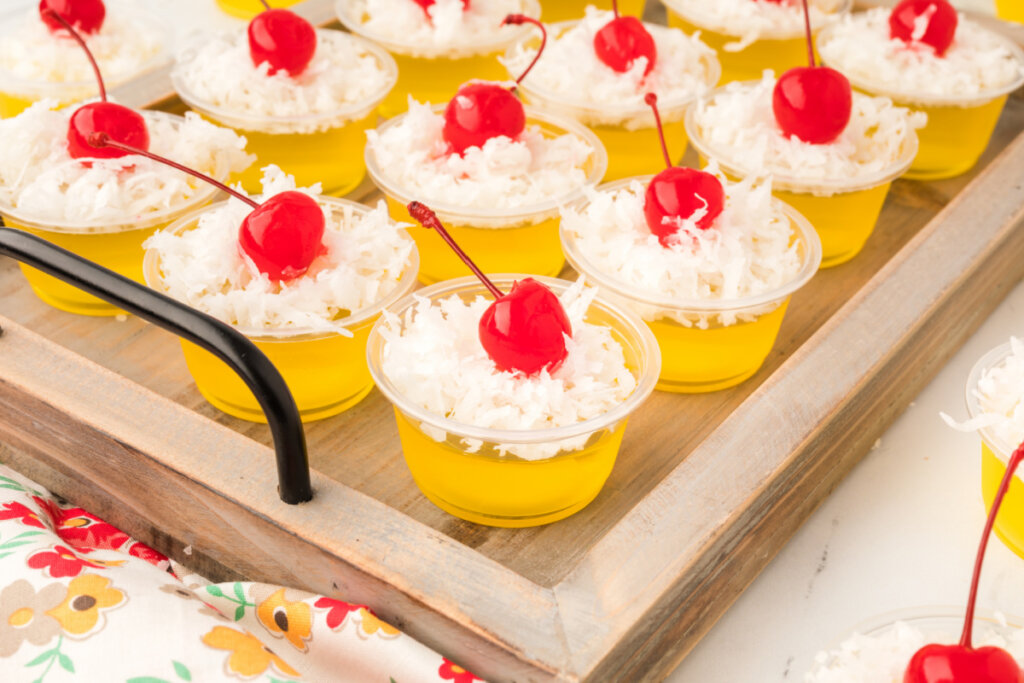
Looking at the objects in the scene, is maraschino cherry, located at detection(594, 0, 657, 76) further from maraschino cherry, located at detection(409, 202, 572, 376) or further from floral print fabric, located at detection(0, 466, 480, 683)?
floral print fabric, located at detection(0, 466, 480, 683)

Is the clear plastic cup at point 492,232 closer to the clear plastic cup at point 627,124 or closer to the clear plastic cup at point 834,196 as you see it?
the clear plastic cup at point 627,124

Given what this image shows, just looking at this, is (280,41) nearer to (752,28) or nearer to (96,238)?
(96,238)

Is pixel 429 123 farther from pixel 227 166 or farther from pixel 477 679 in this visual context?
pixel 477 679

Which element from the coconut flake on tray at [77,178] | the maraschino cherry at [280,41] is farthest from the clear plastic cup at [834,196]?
the coconut flake on tray at [77,178]

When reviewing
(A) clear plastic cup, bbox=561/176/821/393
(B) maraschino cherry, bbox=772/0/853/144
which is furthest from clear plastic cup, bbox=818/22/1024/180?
(A) clear plastic cup, bbox=561/176/821/393

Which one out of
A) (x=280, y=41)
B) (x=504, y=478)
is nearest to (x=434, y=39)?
(x=280, y=41)

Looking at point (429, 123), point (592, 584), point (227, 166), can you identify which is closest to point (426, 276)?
point (429, 123)
